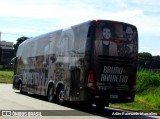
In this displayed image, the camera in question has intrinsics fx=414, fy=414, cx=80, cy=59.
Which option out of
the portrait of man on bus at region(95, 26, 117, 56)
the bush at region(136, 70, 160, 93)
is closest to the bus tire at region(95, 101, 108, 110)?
the portrait of man on bus at region(95, 26, 117, 56)

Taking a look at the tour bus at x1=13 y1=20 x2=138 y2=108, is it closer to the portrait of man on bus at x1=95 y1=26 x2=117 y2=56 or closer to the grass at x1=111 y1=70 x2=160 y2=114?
the portrait of man on bus at x1=95 y1=26 x2=117 y2=56

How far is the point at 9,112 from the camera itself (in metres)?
15.3

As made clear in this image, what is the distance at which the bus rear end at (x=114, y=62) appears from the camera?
55.0 ft

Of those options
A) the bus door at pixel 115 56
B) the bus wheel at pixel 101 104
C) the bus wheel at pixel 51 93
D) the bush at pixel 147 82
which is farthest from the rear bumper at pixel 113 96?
the bush at pixel 147 82

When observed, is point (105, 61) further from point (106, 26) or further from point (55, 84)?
point (55, 84)

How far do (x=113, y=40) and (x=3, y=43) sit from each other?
138m

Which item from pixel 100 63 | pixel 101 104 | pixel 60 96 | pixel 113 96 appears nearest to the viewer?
pixel 100 63

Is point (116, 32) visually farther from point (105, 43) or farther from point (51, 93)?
point (51, 93)

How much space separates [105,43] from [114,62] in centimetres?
87

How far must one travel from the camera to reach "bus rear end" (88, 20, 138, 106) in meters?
16.8

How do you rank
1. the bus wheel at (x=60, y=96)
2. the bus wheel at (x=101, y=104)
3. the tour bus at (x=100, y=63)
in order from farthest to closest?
1. the bus wheel at (x=60, y=96)
2. the bus wheel at (x=101, y=104)
3. the tour bus at (x=100, y=63)

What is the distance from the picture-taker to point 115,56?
17078 mm

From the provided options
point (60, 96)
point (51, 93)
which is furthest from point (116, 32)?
point (51, 93)

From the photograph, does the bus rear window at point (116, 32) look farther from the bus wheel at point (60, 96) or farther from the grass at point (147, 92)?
the grass at point (147, 92)
